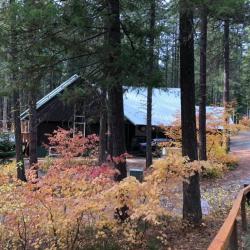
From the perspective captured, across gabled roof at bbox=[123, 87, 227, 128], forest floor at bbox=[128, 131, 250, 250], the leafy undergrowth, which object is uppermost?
gabled roof at bbox=[123, 87, 227, 128]

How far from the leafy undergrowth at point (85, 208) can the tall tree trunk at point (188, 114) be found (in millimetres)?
1240

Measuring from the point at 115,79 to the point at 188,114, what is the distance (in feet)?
5.55

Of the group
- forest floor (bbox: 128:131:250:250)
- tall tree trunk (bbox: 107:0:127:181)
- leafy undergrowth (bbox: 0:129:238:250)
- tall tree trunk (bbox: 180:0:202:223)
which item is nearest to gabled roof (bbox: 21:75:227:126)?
forest floor (bbox: 128:131:250:250)

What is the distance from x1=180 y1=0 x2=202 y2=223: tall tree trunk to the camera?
9.10 meters

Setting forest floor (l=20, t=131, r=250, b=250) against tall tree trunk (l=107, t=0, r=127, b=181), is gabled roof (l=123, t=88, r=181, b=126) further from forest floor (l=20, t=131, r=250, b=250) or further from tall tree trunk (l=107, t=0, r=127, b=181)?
tall tree trunk (l=107, t=0, r=127, b=181)

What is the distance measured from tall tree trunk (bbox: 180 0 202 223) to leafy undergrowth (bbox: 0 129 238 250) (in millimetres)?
1240

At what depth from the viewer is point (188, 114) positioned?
9.25 meters

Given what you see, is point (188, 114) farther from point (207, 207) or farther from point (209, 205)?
point (209, 205)

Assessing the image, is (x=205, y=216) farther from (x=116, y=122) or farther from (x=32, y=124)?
(x=32, y=124)

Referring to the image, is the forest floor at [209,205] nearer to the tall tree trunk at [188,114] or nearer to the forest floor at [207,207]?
the forest floor at [207,207]

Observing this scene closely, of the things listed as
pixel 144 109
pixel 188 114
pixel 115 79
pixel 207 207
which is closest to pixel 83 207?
pixel 115 79

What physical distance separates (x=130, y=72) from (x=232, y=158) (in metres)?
12.0

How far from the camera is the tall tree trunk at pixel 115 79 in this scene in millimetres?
9272

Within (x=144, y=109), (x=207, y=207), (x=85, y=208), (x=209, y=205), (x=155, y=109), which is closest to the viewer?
(x=85, y=208)
